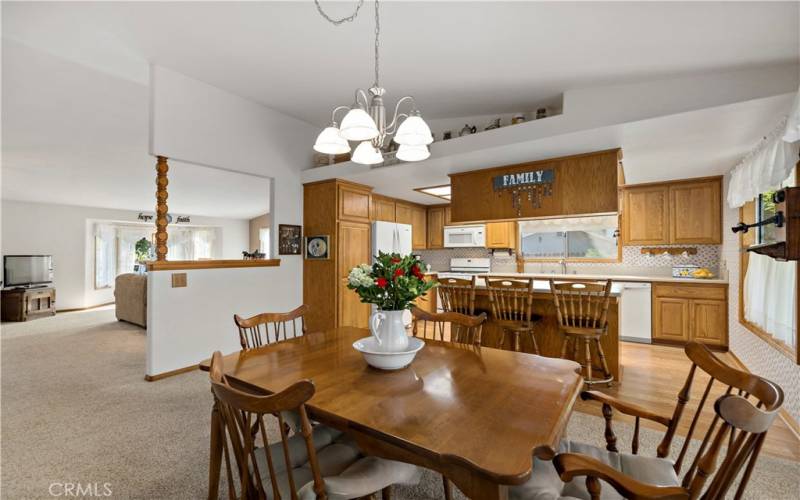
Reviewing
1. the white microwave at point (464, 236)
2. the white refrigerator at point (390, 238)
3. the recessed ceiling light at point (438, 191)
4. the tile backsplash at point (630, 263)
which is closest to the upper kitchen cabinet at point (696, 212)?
the tile backsplash at point (630, 263)

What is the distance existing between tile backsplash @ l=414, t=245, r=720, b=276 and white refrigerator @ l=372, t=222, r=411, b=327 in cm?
165

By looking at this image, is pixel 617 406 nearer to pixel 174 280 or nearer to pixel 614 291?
pixel 614 291

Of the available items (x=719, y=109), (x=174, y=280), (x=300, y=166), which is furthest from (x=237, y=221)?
(x=719, y=109)

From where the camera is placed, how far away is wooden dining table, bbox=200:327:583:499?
887mm

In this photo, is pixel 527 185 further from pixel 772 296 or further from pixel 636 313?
pixel 636 313

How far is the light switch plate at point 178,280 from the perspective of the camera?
3.36 metres

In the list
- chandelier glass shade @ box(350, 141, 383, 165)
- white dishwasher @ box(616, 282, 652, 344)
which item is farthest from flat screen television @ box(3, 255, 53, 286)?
white dishwasher @ box(616, 282, 652, 344)

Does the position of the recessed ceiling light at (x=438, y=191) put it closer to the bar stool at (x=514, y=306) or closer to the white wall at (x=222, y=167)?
the white wall at (x=222, y=167)

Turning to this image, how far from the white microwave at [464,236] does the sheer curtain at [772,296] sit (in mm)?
3337

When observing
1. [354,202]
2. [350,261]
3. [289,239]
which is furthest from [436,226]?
[289,239]

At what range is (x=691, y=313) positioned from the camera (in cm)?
439

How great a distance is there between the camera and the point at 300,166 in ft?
14.9

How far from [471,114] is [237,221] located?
28.1ft

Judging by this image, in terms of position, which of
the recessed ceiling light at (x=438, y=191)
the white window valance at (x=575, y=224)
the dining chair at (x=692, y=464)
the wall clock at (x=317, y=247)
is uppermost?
the recessed ceiling light at (x=438, y=191)
